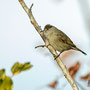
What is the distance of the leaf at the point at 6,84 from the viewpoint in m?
1.84

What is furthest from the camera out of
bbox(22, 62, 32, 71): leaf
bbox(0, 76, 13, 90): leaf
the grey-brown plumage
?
the grey-brown plumage

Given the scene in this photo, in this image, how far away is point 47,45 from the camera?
3113mm

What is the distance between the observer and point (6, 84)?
72.7 inches

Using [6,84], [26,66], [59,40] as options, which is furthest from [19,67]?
[59,40]

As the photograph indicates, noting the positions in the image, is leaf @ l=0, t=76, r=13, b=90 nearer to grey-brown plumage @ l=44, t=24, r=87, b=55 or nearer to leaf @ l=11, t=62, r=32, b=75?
leaf @ l=11, t=62, r=32, b=75

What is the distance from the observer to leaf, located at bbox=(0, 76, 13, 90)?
1.84 m

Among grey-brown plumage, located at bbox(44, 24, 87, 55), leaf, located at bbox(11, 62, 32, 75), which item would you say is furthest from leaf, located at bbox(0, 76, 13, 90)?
grey-brown plumage, located at bbox(44, 24, 87, 55)

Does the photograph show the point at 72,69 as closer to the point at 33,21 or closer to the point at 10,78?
the point at 33,21

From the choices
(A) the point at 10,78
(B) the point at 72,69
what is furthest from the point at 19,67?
(B) the point at 72,69

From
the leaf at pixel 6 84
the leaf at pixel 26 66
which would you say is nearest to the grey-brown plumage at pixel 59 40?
the leaf at pixel 26 66

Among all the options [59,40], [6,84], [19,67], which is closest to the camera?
[6,84]

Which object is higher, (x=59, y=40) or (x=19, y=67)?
(x=59, y=40)

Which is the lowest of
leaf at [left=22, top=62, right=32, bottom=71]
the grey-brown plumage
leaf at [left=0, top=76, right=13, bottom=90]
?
leaf at [left=0, top=76, right=13, bottom=90]

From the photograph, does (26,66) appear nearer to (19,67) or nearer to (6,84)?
(19,67)
